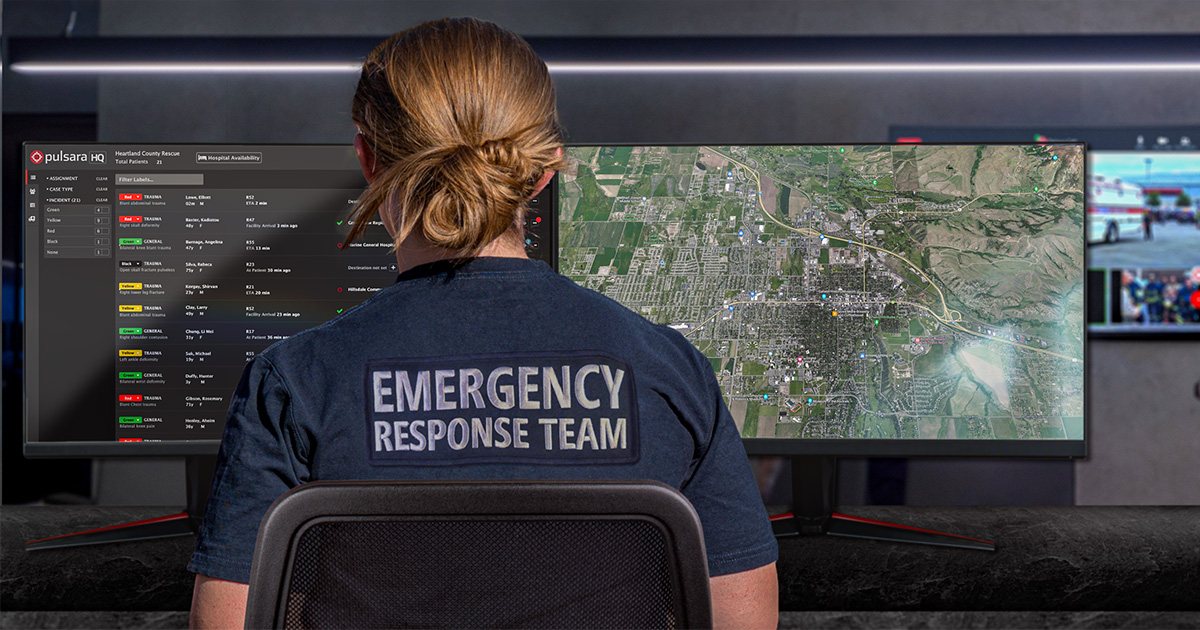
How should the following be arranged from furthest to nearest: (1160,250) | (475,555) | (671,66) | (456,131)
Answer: (1160,250) → (671,66) → (456,131) → (475,555)

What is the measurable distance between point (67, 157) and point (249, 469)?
1055 millimetres

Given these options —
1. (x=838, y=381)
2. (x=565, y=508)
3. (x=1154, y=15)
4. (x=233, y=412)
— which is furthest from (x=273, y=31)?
(x=1154, y=15)

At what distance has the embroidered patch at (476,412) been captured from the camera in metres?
0.61

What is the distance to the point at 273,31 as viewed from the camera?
280 centimetres

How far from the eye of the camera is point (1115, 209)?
2889 mm

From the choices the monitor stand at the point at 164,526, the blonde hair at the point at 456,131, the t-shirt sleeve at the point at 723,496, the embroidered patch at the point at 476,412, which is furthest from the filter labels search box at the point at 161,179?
the t-shirt sleeve at the point at 723,496

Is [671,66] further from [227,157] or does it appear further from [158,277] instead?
[158,277]

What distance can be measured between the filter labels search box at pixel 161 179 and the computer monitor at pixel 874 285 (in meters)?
0.68

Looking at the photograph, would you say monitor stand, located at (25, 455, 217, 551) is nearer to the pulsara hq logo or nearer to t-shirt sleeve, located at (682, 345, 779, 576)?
the pulsara hq logo

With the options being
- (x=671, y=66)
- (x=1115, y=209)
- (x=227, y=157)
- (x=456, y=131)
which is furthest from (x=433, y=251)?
(x=1115, y=209)

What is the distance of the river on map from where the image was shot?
4.39 ft

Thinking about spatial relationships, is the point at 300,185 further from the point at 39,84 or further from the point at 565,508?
the point at 39,84

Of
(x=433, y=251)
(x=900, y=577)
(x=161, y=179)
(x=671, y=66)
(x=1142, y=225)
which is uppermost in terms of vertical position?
(x=671, y=66)

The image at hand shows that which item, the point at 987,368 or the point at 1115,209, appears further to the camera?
the point at 1115,209
